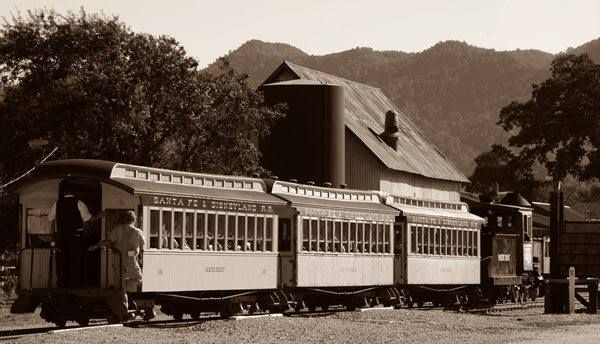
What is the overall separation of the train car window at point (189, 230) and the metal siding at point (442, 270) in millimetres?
11873

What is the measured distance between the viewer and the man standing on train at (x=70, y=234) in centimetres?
2516

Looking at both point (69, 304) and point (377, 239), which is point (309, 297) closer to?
point (377, 239)

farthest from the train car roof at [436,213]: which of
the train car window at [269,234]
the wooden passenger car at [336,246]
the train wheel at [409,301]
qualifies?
the train car window at [269,234]

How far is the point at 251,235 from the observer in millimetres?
29297

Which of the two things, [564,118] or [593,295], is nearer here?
[593,295]

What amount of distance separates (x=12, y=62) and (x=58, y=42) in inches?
73.0

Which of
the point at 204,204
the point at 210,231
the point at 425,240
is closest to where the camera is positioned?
the point at 204,204

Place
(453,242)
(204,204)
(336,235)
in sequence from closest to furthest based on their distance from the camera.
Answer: (204,204), (336,235), (453,242)

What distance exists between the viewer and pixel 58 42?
44188 mm

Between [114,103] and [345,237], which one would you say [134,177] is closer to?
[345,237]

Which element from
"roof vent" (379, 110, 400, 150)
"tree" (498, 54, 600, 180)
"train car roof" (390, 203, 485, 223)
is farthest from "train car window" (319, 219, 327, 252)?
"tree" (498, 54, 600, 180)

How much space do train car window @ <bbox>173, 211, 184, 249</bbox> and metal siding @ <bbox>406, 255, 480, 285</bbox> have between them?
483 inches

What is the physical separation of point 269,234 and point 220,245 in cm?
258

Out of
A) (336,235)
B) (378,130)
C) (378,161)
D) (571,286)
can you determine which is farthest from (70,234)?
(378,130)
